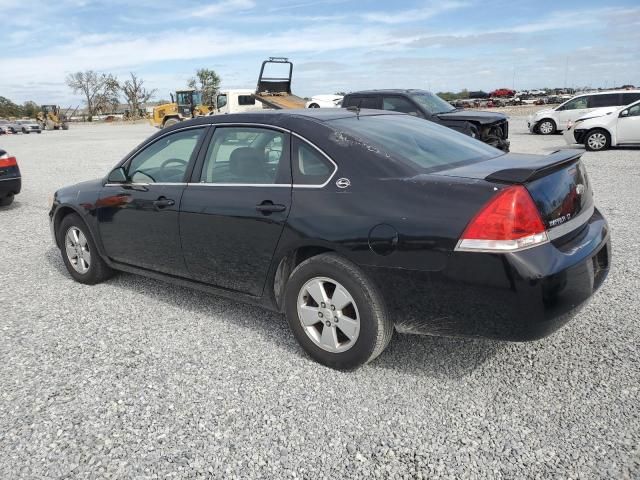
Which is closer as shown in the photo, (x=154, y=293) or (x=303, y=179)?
(x=303, y=179)

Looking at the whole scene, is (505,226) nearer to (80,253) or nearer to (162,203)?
(162,203)

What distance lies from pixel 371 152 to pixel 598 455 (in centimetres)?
188

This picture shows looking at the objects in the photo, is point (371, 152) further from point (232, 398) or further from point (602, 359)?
point (602, 359)

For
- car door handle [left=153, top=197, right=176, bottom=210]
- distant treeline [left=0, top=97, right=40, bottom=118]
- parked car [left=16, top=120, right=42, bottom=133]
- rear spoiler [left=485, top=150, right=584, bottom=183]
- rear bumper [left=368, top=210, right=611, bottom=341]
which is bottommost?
rear bumper [left=368, top=210, right=611, bottom=341]

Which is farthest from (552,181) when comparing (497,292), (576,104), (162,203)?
(576,104)

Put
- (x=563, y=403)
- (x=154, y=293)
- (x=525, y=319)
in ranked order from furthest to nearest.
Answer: (x=154, y=293)
(x=563, y=403)
(x=525, y=319)

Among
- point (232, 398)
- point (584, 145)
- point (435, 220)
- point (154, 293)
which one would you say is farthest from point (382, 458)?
point (584, 145)

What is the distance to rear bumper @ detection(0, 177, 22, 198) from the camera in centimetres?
882

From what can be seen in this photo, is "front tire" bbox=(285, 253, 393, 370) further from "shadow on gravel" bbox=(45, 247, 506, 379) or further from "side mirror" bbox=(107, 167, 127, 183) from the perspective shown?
"side mirror" bbox=(107, 167, 127, 183)

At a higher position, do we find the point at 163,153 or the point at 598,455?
the point at 163,153

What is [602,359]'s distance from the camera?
325 centimetres

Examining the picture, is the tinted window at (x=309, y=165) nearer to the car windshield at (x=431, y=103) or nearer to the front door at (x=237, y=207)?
the front door at (x=237, y=207)

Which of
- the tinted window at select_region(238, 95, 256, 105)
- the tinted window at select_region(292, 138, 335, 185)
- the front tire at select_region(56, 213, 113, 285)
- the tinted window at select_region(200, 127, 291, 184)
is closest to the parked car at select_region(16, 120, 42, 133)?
the tinted window at select_region(238, 95, 256, 105)

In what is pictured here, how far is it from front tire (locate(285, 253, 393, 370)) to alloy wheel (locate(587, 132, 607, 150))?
48.7ft
